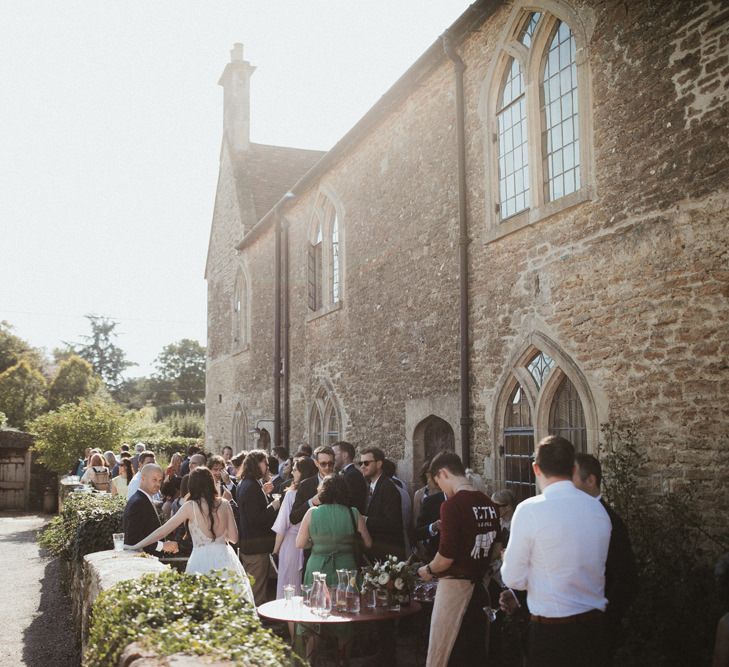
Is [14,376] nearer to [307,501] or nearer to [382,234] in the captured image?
[382,234]

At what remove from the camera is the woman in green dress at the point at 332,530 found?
6.24 meters

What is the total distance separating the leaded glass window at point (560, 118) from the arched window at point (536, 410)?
1.74 metres

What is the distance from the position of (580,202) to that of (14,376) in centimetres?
4008

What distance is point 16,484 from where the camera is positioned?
2452 centimetres

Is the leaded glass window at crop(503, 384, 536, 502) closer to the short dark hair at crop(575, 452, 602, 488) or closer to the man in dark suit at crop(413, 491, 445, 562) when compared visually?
the man in dark suit at crop(413, 491, 445, 562)

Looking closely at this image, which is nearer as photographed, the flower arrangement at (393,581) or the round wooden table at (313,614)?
the round wooden table at (313,614)

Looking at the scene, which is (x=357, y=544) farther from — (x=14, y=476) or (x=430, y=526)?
(x=14, y=476)

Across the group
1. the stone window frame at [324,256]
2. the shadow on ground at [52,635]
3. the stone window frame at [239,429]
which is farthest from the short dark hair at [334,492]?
the stone window frame at [239,429]

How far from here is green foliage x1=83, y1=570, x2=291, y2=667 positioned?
334 centimetres

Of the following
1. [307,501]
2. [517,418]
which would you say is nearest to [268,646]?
[307,501]

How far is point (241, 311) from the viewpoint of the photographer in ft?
72.4

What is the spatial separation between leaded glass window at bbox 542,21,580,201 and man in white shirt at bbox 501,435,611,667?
5003 millimetres

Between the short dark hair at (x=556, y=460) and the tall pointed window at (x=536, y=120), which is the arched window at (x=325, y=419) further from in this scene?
the short dark hair at (x=556, y=460)

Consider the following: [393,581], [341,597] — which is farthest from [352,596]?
[393,581]
